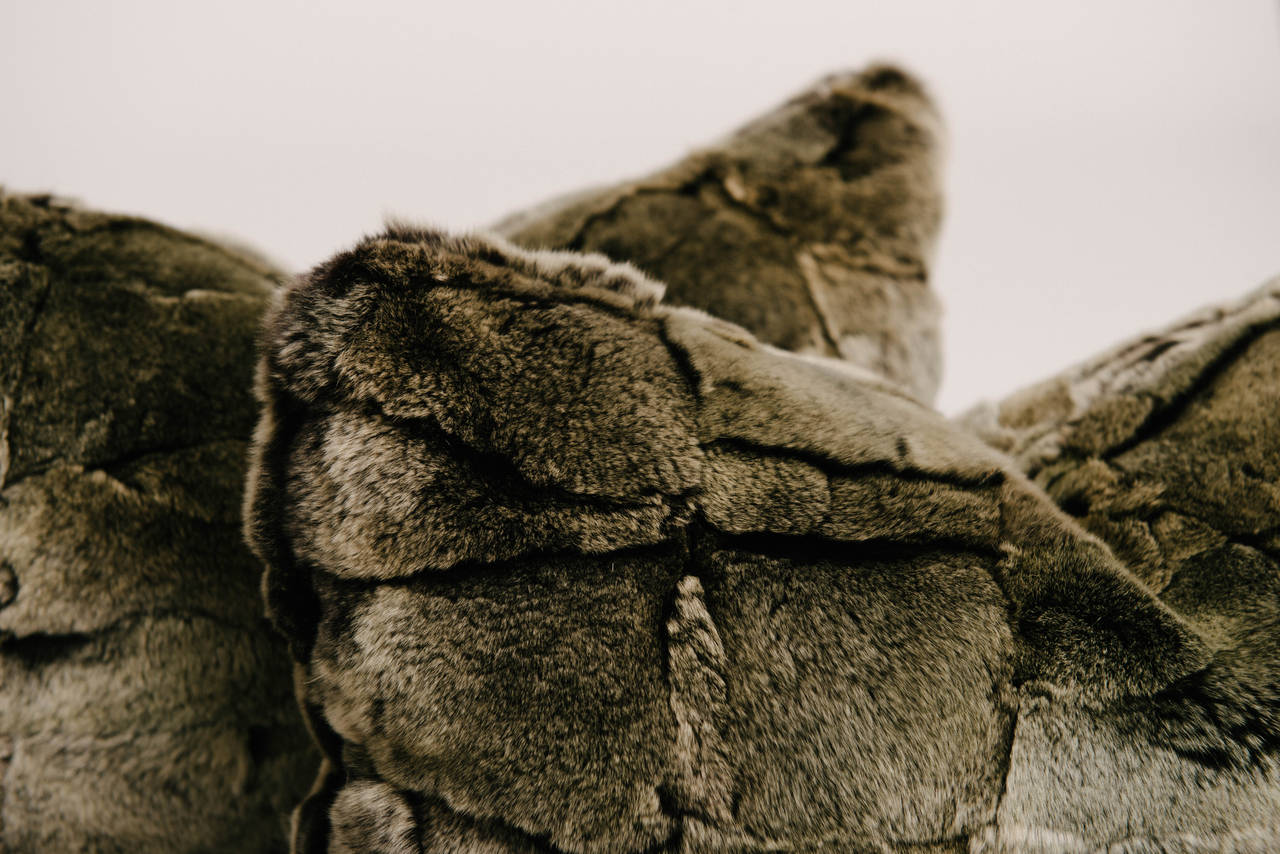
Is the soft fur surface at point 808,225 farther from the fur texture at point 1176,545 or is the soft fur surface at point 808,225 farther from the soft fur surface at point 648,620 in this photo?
the soft fur surface at point 648,620

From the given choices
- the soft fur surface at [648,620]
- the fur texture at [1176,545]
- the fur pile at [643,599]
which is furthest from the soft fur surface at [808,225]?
the soft fur surface at [648,620]

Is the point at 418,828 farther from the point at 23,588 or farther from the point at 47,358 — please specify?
the point at 47,358

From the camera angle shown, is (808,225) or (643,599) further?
(808,225)

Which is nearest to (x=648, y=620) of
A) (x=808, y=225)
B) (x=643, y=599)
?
(x=643, y=599)

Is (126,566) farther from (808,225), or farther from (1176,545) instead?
(1176,545)

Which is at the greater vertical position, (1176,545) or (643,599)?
(643,599)

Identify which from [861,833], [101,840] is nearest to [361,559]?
[861,833]

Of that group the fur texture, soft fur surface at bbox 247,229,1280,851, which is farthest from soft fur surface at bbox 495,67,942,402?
soft fur surface at bbox 247,229,1280,851
